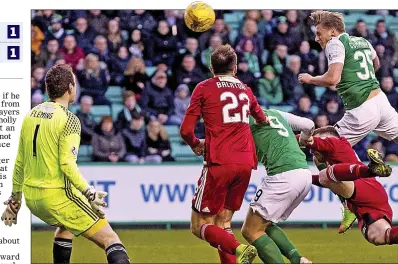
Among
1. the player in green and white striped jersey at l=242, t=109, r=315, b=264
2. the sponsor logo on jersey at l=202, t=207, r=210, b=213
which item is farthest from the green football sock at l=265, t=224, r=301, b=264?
the sponsor logo on jersey at l=202, t=207, r=210, b=213

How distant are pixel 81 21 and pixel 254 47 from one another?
8.70 ft

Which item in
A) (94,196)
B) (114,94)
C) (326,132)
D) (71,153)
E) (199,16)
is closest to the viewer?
(94,196)

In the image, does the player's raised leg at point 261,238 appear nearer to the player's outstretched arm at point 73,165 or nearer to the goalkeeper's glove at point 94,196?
the player's outstretched arm at point 73,165

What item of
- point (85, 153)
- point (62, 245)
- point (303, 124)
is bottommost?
point (85, 153)

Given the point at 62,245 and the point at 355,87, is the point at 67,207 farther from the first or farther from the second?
the point at 355,87

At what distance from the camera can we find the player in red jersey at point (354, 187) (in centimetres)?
858

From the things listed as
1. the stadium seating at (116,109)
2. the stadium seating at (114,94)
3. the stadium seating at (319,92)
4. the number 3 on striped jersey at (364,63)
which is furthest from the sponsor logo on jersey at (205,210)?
the stadium seating at (319,92)

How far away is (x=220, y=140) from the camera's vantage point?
26.5 feet

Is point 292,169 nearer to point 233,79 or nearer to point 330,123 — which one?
point 233,79

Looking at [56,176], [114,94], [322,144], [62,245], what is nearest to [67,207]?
[56,176]

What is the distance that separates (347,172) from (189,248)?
3.94 metres

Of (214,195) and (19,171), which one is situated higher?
(19,171)

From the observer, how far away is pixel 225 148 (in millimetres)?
8055

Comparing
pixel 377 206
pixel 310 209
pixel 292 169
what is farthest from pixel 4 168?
pixel 310 209
